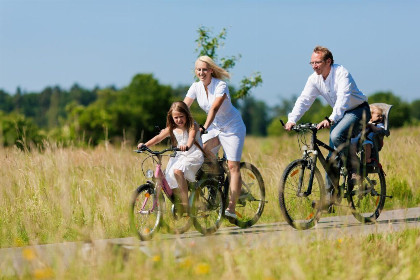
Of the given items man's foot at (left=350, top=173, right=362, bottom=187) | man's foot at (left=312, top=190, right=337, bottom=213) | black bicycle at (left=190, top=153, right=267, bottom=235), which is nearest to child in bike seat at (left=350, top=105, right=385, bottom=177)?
man's foot at (left=350, top=173, right=362, bottom=187)

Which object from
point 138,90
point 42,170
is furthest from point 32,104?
point 42,170

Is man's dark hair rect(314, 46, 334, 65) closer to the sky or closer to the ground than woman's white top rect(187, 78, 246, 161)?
closer to the sky

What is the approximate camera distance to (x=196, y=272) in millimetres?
5066

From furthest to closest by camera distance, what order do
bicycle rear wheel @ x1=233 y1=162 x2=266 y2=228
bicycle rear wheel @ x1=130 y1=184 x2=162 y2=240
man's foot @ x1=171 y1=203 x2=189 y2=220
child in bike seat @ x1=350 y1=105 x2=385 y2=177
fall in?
child in bike seat @ x1=350 y1=105 x2=385 y2=177 < bicycle rear wheel @ x1=233 y1=162 x2=266 y2=228 < man's foot @ x1=171 y1=203 x2=189 y2=220 < bicycle rear wheel @ x1=130 y1=184 x2=162 y2=240

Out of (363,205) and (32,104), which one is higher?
(32,104)

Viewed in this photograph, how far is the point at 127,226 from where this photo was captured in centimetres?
819

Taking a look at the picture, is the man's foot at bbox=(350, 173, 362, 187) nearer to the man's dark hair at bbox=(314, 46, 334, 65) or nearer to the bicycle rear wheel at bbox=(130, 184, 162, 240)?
the man's dark hair at bbox=(314, 46, 334, 65)

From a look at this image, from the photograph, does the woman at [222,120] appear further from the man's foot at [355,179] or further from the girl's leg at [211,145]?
the man's foot at [355,179]

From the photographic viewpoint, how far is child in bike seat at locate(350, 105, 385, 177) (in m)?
8.45

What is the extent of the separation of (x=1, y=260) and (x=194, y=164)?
2.32 metres

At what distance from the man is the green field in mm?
1252

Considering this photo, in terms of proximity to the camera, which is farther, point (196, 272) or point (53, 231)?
point (53, 231)

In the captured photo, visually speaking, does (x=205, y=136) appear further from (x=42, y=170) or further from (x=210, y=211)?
(x=42, y=170)

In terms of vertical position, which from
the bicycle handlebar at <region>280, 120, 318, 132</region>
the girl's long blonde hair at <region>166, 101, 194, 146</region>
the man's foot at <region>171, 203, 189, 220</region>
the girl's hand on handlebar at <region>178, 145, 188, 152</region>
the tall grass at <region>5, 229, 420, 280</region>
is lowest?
the tall grass at <region>5, 229, 420, 280</region>
